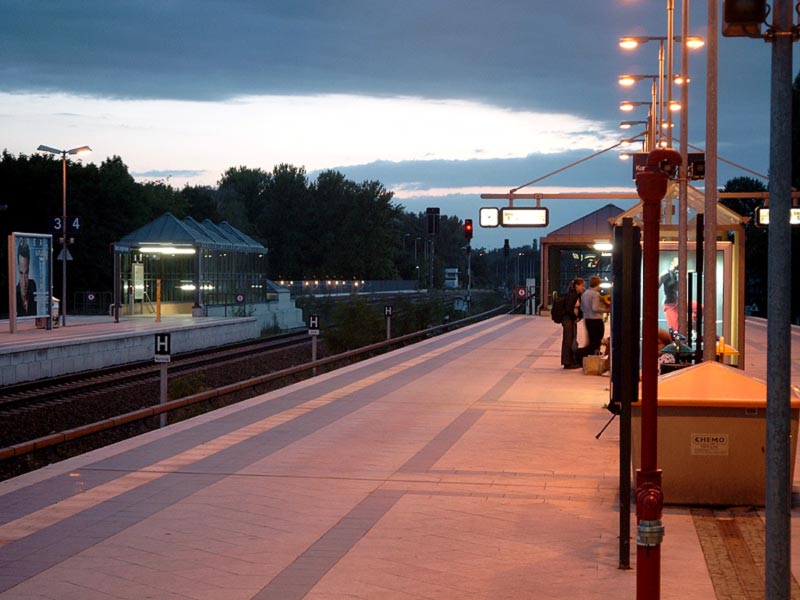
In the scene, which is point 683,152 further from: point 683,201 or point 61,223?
point 61,223

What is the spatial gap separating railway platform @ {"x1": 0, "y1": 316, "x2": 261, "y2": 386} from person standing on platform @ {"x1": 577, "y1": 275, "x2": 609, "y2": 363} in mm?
7766

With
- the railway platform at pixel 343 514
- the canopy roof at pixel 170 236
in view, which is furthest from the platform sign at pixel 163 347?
the canopy roof at pixel 170 236

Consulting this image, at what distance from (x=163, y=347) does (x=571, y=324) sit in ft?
29.1

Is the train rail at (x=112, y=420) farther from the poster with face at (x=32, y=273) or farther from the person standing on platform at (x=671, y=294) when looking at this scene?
the person standing on platform at (x=671, y=294)

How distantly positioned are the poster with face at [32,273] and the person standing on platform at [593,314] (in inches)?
574

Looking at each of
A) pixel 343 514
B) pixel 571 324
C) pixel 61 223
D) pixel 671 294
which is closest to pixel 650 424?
pixel 343 514

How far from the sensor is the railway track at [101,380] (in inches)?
792

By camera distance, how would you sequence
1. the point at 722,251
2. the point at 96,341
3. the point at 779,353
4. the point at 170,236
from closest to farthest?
the point at 779,353, the point at 722,251, the point at 96,341, the point at 170,236

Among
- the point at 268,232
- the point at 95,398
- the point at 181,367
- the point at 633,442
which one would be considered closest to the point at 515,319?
the point at 181,367

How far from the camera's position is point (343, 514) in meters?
8.68

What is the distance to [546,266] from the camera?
119ft

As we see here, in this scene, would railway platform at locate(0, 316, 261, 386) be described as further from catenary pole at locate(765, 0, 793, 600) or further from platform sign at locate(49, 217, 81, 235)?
catenary pole at locate(765, 0, 793, 600)

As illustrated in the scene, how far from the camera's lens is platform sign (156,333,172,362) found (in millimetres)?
16000

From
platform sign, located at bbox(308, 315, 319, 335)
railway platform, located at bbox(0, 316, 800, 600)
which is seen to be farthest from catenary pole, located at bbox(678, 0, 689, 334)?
platform sign, located at bbox(308, 315, 319, 335)
